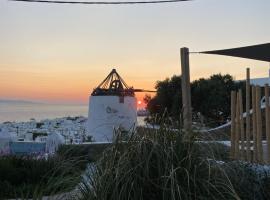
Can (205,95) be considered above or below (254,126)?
above

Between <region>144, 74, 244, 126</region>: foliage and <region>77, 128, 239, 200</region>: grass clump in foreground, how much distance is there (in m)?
19.4

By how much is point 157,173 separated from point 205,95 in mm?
21554

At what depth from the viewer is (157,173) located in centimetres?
446

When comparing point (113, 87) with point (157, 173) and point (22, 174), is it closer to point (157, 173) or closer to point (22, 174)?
point (22, 174)

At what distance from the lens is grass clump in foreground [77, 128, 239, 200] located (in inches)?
168

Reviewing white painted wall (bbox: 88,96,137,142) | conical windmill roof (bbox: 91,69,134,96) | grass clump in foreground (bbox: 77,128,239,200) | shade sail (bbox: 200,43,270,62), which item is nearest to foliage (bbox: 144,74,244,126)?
conical windmill roof (bbox: 91,69,134,96)

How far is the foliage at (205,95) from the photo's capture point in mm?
25062

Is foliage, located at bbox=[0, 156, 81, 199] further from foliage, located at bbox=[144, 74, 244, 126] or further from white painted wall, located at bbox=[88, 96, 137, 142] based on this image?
foliage, located at bbox=[144, 74, 244, 126]

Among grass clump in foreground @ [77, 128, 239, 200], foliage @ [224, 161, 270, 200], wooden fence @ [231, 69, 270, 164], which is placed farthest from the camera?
wooden fence @ [231, 69, 270, 164]

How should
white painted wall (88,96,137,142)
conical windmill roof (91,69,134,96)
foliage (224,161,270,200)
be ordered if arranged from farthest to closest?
conical windmill roof (91,69,134,96), white painted wall (88,96,137,142), foliage (224,161,270,200)

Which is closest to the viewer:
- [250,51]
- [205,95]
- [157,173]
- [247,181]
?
[157,173]

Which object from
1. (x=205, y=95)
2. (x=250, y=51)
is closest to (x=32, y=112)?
(x=205, y=95)

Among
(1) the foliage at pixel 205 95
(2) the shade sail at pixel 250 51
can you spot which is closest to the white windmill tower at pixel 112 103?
(1) the foliage at pixel 205 95

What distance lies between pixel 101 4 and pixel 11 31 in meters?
3.51
